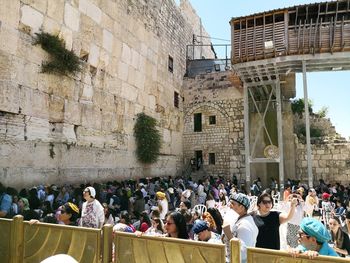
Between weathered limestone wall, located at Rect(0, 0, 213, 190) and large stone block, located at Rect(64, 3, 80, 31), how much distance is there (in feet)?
0.09

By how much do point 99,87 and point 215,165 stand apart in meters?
8.21

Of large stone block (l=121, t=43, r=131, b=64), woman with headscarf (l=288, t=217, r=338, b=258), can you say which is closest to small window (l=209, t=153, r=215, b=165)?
large stone block (l=121, t=43, r=131, b=64)

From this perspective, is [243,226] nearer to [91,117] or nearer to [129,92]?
[91,117]

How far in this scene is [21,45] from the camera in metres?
7.45

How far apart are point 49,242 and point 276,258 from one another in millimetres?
2204

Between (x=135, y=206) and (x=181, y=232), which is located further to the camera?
(x=135, y=206)

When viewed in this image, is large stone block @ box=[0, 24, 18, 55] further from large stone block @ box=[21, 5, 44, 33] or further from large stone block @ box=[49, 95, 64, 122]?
large stone block @ box=[49, 95, 64, 122]

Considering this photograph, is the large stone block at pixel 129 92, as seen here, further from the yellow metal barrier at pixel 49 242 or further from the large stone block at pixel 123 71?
the yellow metal barrier at pixel 49 242

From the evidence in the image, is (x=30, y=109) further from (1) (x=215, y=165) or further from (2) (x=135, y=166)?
(1) (x=215, y=165)

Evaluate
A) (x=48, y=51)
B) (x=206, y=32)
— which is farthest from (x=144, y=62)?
(x=206, y=32)

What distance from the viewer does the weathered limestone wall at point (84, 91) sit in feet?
23.7

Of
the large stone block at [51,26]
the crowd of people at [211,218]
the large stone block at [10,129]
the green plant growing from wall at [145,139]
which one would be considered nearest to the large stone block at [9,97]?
the large stone block at [10,129]

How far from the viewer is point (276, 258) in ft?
7.04

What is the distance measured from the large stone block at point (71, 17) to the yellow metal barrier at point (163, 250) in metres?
7.68
